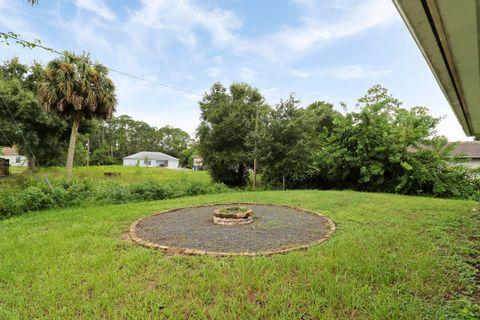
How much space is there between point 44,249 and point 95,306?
1863mm

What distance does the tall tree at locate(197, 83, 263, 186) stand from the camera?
12.2m

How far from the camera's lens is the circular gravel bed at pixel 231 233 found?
315 cm

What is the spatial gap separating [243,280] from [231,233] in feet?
5.52

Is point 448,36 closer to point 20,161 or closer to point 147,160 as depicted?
point 20,161

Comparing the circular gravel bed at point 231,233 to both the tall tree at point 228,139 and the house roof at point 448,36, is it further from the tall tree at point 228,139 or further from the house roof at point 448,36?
the tall tree at point 228,139

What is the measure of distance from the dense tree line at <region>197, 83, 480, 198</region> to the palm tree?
5160mm

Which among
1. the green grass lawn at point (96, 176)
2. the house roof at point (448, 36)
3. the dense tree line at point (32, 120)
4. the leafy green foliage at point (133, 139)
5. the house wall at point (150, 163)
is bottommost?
the green grass lawn at point (96, 176)

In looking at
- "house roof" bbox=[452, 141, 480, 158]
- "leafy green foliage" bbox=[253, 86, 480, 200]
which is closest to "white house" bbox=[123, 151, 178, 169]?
"leafy green foliage" bbox=[253, 86, 480, 200]

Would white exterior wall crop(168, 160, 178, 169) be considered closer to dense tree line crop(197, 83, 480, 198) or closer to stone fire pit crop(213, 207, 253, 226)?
dense tree line crop(197, 83, 480, 198)

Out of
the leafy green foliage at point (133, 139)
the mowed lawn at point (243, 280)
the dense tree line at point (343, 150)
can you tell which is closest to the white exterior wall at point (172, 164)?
the leafy green foliage at point (133, 139)

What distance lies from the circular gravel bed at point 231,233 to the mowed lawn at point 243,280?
27 cm

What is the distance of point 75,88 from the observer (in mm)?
9320

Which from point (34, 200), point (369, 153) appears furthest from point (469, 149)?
point (34, 200)

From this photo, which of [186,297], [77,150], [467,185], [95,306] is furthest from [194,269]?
[77,150]
